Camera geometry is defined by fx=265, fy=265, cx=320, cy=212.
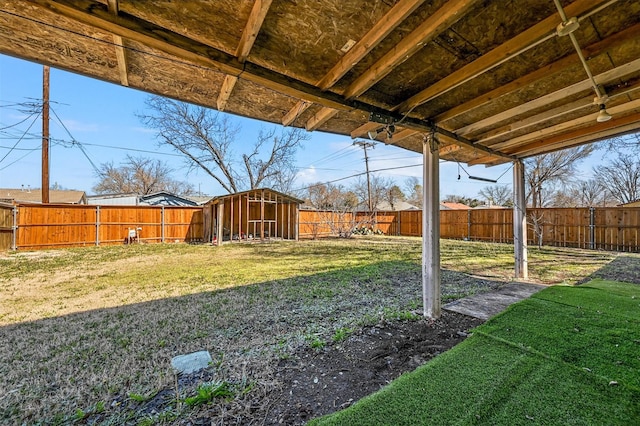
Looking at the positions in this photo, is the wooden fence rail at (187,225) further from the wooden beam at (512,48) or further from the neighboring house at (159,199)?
the wooden beam at (512,48)

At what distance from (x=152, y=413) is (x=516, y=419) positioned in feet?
6.46

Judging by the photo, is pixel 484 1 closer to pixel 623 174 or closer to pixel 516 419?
pixel 516 419

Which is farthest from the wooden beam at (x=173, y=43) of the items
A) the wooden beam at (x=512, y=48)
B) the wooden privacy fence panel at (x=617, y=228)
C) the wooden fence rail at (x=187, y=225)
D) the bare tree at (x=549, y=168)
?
the bare tree at (x=549, y=168)

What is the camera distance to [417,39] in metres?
1.52

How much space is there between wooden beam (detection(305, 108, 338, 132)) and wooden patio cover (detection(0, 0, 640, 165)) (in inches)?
0.6

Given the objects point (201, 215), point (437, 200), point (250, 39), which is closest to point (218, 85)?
point (250, 39)

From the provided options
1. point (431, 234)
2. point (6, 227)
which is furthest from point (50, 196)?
point (431, 234)

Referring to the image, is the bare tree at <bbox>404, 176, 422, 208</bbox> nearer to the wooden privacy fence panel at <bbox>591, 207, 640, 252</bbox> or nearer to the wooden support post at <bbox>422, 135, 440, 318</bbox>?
the wooden privacy fence panel at <bbox>591, 207, 640, 252</bbox>

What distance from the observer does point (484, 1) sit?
1387 mm

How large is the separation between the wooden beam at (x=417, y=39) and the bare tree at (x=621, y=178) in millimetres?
23112

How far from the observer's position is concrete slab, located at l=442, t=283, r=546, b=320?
296 centimetres

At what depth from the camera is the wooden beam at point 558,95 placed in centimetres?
188

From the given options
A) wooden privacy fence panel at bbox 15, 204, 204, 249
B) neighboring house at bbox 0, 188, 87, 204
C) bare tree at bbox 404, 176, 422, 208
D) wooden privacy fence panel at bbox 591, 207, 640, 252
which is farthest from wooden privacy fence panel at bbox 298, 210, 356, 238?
bare tree at bbox 404, 176, 422, 208

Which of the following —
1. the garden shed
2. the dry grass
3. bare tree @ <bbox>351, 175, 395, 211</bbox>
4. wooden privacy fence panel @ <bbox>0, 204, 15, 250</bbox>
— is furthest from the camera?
bare tree @ <bbox>351, 175, 395, 211</bbox>
